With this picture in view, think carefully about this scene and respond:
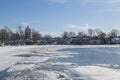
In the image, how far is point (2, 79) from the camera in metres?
13.1

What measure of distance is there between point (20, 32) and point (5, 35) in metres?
11.8

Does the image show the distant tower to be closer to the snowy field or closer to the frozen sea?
the frozen sea

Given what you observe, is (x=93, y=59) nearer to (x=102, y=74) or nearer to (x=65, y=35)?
(x=102, y=74)

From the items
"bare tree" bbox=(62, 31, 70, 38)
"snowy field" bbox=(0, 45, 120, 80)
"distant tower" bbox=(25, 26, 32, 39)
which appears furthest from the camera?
"bare tree" bbox=(62, 31, 70, 38)

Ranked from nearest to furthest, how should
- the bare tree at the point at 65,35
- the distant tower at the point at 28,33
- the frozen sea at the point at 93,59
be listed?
the frozen sea at the point at 93,59
the distant tower at the point at 28,33
the bare tree at the point at 65,35

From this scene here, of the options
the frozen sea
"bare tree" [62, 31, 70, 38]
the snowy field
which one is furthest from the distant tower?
the snowy field

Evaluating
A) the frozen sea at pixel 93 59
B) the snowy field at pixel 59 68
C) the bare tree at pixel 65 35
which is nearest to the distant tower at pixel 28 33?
the bare tree at pixel 65 35

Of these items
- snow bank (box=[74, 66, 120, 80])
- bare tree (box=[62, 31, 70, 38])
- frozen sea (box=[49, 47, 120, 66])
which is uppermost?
bare tree (box=[62, 31, 70, 38])

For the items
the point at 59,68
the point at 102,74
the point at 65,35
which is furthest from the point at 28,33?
the point at 102,74

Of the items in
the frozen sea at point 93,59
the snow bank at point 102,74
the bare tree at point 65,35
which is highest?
the bare tree at point 65,35

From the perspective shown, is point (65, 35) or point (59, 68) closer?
point (59, 68)

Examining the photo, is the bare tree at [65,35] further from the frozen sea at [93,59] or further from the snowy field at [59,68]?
the snowy field at [59,68]

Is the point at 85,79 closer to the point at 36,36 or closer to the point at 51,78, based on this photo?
the point at 51,78

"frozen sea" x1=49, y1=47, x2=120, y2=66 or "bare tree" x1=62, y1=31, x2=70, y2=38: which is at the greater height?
"bare tree" x1=62, y1=31, x2=70, y2=38
